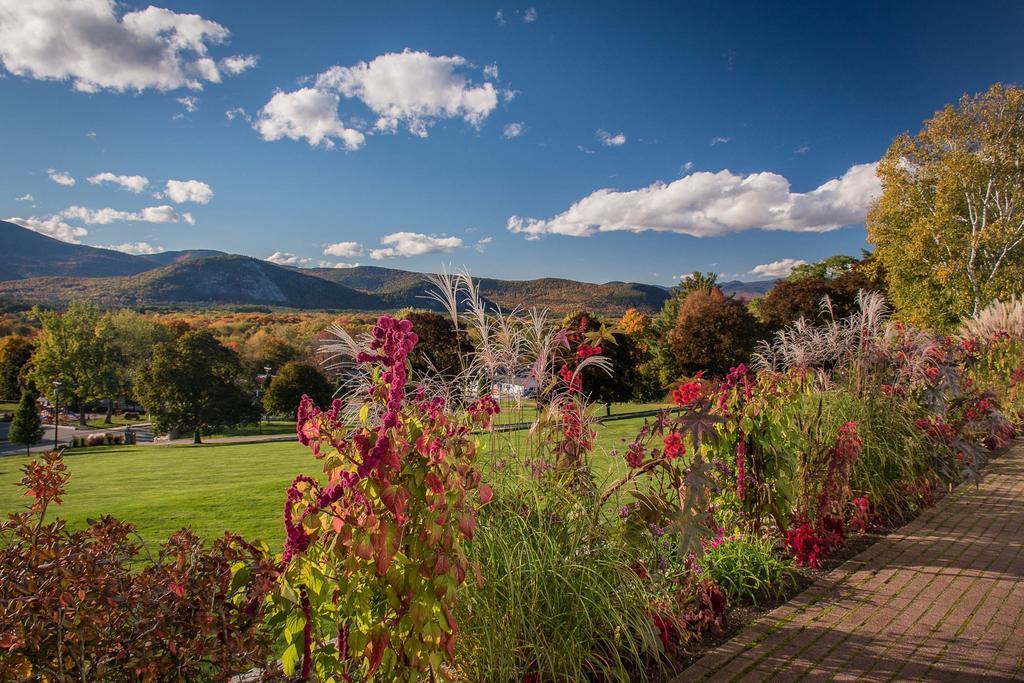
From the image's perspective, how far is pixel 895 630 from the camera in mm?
2830

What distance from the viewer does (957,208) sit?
66.5 ft

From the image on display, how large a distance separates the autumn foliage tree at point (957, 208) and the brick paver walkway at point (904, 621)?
745 inches

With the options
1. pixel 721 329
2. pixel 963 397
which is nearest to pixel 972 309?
pixel 721 329

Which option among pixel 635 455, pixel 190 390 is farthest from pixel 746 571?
pixel 190 390

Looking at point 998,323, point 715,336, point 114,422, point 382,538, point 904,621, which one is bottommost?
point 114,422

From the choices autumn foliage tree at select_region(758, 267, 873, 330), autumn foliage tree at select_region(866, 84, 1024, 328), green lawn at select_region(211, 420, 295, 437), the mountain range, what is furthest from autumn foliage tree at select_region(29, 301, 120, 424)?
autumn foliage tree at select_region(866, 84, 1024, 328)

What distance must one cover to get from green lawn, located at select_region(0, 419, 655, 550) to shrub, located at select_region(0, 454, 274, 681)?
151 cm

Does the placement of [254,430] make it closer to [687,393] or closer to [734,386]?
[687,393]

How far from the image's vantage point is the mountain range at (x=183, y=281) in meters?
78.2

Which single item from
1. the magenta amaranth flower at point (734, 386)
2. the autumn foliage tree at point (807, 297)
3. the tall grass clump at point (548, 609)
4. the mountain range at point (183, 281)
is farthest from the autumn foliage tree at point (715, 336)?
the mountain range at point (183, 281)

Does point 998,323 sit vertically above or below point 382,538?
above

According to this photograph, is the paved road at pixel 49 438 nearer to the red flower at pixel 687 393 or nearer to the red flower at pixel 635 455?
the red flower at pixel 687 393

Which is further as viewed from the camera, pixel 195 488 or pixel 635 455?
pixel 195 488

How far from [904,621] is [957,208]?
23368 millimetres
